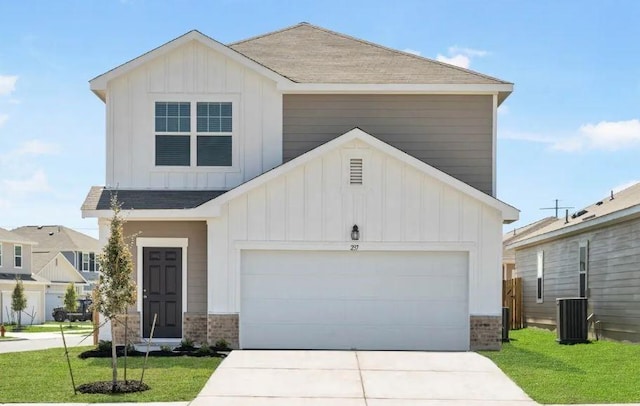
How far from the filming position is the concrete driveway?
1043 cm

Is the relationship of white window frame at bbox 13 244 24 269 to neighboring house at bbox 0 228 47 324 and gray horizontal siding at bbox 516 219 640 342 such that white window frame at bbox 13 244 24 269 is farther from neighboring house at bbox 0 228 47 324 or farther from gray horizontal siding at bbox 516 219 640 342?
gray horizontal siding at bbox 516 219 640 342

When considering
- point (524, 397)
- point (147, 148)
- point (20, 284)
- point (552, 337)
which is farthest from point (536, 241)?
point (20, 284)

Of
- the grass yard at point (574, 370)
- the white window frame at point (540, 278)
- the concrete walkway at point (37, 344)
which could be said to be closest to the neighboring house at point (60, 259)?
the concrete walkway at point (37, 344)

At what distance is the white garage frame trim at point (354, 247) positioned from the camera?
15.8 metres

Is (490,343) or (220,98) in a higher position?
(220,98)

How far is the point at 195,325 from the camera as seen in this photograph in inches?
661

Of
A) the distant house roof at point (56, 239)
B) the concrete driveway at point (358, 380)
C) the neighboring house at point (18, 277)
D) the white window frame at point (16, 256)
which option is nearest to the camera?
the concrete driveway at point (358, 380)

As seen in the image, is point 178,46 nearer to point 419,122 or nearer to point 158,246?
point 158,246

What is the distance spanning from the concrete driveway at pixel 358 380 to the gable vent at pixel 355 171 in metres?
3.57

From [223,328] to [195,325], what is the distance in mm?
1250

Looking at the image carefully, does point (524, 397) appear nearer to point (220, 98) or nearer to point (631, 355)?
point (631, 355)

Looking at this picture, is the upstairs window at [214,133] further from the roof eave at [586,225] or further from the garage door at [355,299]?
the roof eave at [586,225]

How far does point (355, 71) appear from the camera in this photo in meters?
18.9

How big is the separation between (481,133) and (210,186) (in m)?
6.42
